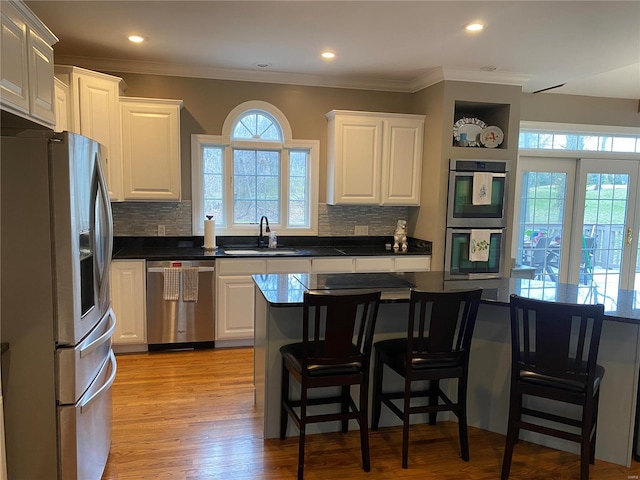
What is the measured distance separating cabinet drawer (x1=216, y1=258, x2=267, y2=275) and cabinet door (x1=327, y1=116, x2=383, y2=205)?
3.32 feet

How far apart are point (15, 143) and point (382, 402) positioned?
2338 millimetres

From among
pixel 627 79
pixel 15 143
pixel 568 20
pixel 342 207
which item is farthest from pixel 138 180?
pixel 627 79

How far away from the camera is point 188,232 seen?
4656 mm

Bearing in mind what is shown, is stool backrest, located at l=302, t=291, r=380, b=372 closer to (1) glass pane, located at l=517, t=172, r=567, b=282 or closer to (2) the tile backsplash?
(2) the tile backsplash

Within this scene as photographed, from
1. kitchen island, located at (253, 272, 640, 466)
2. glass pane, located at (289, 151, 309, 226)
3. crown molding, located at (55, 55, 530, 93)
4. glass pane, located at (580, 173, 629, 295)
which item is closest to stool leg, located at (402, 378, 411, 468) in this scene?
kitchen island, located at (253, 272, 640, 466)

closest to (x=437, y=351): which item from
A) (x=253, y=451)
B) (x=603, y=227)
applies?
A: (x=253, y=451)

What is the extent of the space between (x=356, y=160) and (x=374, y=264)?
105 centimetres

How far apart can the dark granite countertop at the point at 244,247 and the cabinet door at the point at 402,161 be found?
0.53 meters

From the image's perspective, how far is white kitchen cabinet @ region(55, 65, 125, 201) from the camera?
3.69 meters

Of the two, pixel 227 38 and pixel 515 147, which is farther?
pixel 515 147

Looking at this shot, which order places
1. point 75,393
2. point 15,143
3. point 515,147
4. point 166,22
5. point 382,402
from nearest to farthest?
point 15,143, point 75,393, point 382,402, point 166,22, point 515,147

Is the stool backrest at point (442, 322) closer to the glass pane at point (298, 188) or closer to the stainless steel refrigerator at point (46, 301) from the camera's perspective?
the stainless steel refrigerator at point (46, 301)

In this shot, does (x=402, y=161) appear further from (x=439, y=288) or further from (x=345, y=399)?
(x=345, y=399)

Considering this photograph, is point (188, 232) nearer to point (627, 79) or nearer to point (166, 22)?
point (166, 22)
